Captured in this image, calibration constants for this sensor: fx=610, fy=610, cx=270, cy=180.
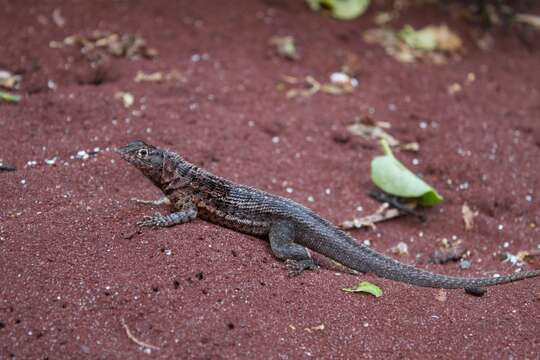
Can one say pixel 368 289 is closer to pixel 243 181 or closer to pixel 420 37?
pixel 243 181

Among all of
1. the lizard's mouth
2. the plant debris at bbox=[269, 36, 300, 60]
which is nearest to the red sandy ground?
the plant debris at bbox=[269, 36, 300, 60]

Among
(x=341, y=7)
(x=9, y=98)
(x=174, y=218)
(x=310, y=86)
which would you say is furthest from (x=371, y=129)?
(x=9, y=98)

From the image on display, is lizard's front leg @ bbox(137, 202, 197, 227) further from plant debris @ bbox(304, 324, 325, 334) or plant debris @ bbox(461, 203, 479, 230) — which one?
plant debris @ bbox(461, 203, 479, 230)

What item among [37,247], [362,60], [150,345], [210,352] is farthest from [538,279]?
[362,60]

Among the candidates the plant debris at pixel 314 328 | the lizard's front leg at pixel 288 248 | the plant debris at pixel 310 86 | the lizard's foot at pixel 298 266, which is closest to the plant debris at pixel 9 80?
the plant debris at pixel 310 86

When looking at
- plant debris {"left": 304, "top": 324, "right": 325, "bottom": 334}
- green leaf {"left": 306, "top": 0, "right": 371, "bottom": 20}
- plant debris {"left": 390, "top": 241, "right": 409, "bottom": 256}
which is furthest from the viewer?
green leaf {"left": 306, "top": 0, "right": 371, "bottom": 20}

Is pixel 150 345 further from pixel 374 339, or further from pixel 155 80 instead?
pixel 155 80
